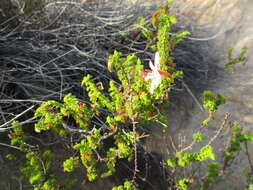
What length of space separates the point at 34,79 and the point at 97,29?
77 centimetres

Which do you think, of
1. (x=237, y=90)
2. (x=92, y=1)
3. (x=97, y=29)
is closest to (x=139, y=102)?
(x=97, y=29)

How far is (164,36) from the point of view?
1.30 m

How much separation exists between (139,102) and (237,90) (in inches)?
74.4

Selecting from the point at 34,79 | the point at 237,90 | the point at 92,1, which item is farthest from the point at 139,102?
the point at 92,1

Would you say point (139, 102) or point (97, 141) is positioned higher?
point (139, 102)

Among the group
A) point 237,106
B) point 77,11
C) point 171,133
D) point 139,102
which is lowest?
point 171,133

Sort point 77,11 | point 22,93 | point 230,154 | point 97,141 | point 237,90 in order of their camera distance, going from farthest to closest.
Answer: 1. point 237,90
2. point 77,11
3. point 22,93
4. point 230,154
5. point 97,141

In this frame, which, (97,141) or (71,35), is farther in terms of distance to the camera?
(71,35)

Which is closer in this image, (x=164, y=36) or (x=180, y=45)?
(x=164, y=36)

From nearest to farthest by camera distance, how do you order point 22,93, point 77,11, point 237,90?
point 22,93 < point 77,11 < point 237,90

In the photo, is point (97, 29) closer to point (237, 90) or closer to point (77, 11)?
point (77, 11)

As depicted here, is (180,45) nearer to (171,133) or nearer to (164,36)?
(171,133)

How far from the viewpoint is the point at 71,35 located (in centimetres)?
250

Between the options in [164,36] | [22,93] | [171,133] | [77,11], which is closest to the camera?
[164,36]
